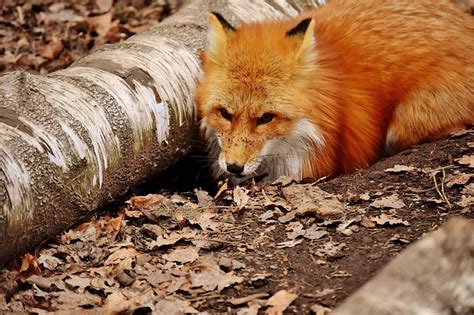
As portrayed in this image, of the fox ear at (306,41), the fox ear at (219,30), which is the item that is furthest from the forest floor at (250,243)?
the fox ear at (219,30)

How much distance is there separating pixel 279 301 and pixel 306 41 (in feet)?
7.86

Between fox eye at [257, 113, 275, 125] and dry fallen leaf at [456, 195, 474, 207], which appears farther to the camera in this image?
fox eye at [257, 113, 275, 125]

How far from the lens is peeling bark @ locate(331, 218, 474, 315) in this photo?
9.85 ft

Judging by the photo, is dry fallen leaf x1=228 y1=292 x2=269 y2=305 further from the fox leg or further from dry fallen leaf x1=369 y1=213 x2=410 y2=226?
the fox leg

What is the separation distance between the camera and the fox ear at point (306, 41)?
567 centimetres

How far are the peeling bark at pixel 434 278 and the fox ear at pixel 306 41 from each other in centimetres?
286

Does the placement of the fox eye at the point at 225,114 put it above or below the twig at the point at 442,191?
above

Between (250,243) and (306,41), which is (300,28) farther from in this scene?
(250,243)

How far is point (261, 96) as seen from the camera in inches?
225

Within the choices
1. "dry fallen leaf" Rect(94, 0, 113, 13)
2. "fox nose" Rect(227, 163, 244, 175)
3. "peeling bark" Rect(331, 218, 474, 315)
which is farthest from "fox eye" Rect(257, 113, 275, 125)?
"dry fallen leaf" Rect(94, 0, 113, 13)

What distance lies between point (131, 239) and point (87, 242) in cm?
33

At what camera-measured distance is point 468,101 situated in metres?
6.12

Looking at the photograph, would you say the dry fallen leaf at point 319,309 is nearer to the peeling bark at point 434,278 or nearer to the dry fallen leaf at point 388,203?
the peeling bark at point 434,278

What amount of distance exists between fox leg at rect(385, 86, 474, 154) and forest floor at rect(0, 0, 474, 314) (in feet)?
0.53
